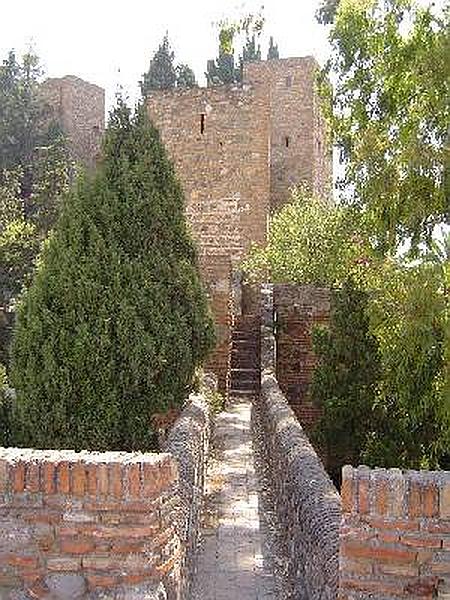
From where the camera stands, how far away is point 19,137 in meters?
32.5

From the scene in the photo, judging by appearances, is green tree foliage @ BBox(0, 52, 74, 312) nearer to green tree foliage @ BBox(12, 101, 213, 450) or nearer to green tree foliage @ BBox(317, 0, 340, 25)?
green tree foliage @ BBox(317, 0, 340, 25)

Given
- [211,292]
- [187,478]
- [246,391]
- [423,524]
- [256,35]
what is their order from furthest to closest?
1. [246,391]
2. [211,292]
3. [256,35]
4. [187,478]
5. [423,524]

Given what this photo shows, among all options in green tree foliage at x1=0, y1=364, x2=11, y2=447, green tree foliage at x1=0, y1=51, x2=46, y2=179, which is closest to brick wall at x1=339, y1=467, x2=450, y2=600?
green tree foliage at x1=0, y1=364, x2=11, y2=447

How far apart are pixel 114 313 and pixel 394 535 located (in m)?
5.51

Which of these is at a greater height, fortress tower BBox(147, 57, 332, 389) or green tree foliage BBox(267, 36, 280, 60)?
green tree foliage BBox(267, 36, 280, 60)

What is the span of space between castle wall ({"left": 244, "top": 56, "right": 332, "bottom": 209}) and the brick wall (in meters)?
27.8

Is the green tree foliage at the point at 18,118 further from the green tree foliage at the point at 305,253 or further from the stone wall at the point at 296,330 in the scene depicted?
the stone wall at the point at 296,330

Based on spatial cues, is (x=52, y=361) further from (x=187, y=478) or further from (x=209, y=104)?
(x=209, y=104)

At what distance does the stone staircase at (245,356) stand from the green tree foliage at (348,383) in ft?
12.6

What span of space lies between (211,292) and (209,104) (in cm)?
858

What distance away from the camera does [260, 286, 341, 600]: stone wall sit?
15.0 feet

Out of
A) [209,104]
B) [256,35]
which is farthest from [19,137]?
[256,35]

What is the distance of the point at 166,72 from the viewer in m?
36.1

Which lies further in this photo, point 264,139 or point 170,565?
point 264,139
